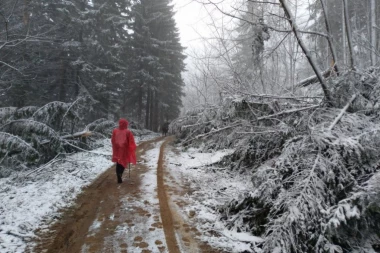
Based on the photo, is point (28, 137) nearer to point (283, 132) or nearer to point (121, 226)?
point (121, 226)

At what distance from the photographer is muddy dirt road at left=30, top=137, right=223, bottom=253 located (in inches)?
139

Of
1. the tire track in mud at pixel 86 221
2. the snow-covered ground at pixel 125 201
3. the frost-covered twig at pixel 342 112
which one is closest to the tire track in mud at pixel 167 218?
the snow-covered ground at pixel 125 201

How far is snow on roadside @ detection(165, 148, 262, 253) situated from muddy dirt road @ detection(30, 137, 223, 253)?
0.93 feet

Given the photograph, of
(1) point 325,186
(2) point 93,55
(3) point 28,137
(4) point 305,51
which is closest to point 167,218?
(1) point 325,186

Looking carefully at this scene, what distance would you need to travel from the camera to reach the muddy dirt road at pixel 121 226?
11.6 feet

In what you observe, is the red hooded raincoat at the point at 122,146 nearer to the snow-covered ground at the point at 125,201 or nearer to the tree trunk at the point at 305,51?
the snow-covered ground at the point at 125,201

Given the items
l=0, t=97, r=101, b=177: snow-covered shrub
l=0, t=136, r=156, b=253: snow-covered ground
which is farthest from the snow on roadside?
l=0, t=97, r=101, b=177: snow-covered shrub

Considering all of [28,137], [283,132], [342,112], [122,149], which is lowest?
[122,149]

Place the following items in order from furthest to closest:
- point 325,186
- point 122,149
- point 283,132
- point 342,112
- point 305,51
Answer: point 122,149 < point 283,132 < point 305,51 < point 342,112 < point 325,186

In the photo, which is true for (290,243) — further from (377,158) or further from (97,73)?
(97,73)

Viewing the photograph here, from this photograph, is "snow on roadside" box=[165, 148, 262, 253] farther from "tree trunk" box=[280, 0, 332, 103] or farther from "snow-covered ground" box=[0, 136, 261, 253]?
"tree trunk" box=[280, 0, 332, 103]

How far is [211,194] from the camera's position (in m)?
5.91

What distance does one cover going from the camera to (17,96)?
51.5 feet

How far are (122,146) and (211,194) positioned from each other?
2.70 m
